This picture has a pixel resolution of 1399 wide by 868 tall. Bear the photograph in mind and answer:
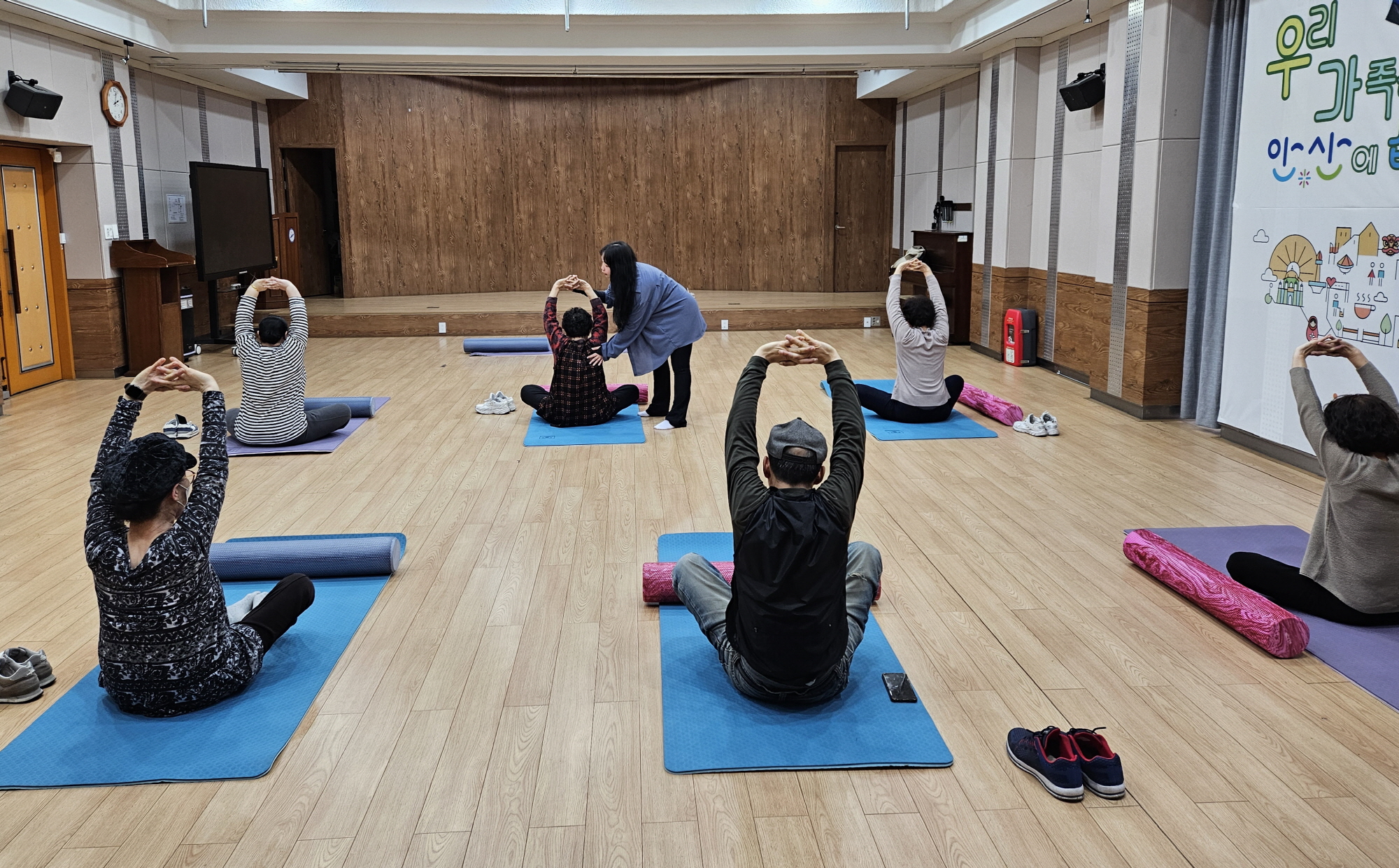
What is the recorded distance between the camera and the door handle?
26.4ft

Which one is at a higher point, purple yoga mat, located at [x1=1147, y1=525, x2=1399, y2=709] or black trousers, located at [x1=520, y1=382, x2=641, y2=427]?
black trousers, located at [x1=520, y1=382, x2=641, y2=427]

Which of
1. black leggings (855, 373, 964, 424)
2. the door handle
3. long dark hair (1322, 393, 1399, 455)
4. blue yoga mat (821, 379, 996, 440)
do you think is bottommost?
blue yoga mat (821, 379, 996, 440)

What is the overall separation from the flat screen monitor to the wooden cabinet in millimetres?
6834

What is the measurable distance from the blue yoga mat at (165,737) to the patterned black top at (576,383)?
3.43 metres

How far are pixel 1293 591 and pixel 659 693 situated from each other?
2.19 m

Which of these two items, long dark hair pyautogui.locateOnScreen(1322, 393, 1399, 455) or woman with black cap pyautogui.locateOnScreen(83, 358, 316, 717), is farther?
long dark hair pyautogui.locateOnScreen(1322, 393, 1399, 455)

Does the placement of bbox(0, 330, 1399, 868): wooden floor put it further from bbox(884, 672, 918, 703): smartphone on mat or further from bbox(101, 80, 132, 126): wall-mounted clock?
bbox(101, 80, 132, 126): wall-mounted clock

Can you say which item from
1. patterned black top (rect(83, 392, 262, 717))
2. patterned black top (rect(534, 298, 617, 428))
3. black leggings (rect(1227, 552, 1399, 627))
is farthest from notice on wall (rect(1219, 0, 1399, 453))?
patterned black top (rect(83, 392, 262, 717))

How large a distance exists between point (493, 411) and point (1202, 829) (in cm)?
563

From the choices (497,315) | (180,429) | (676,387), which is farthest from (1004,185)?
(180,429)

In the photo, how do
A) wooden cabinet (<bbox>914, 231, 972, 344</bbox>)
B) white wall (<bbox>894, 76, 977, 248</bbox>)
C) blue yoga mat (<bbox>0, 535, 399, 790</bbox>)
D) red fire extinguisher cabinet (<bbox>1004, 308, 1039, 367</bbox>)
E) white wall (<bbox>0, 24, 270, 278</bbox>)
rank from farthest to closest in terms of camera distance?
white wall (<bbox>894, 76, 977, 248</bbox>)
wooden cabinet (<bbox>914, 231, 972, 344</bbox>)
red fire extinguisher cabinet (<bbox>1004, 308, 1039, 367</bbox>)
white wall (<bbox>0, 24, 270, 278</bbox>)
blue yoga mat (<bbox>0, 535, 399, 790</bbox>)

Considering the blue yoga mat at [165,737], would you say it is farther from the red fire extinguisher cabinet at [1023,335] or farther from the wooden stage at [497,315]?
the wooden stage at [497,315]

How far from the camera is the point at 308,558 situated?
162 inches

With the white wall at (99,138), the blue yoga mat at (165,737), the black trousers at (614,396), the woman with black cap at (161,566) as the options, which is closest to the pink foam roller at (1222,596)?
the blue yoga mat at (165,737)
